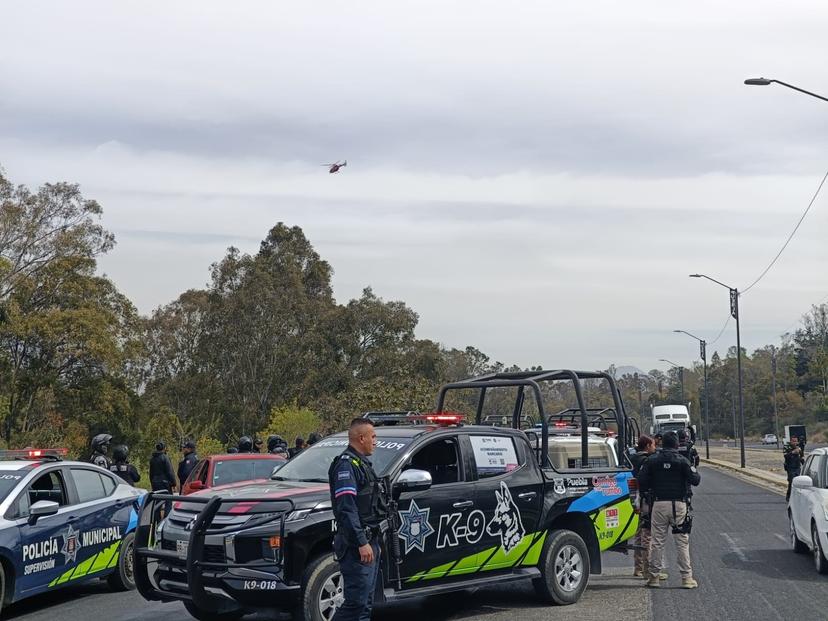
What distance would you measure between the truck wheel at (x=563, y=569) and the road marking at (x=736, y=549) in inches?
160

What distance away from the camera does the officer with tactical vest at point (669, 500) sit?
11.7 meters

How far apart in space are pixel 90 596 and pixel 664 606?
21.2 feet

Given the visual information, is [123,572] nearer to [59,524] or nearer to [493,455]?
[59,524]

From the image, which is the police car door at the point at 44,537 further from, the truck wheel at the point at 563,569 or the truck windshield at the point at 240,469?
the truck wheel at the point at 563,569

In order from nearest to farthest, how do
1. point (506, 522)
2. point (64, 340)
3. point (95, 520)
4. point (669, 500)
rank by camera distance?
point (506, 522) < point (95, 520) < point (669, 500) < point (64, 340)

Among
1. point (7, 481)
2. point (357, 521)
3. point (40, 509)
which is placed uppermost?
point (7, 481)

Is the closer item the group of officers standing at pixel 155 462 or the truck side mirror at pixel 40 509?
the truck side mirror at pixel 40 509

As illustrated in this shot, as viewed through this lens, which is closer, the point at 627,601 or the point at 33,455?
the point at 627,601

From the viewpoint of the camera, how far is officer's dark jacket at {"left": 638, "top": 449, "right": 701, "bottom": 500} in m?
11.8

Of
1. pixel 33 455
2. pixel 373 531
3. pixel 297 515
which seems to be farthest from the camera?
pixel 33 455

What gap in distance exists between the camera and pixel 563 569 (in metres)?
10.9

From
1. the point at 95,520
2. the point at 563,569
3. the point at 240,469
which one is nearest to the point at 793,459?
the point at 240,469

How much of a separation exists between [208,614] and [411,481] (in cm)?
210

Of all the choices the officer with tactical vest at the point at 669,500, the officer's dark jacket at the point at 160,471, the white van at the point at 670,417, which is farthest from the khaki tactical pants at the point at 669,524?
the white van at the point at 670,417
